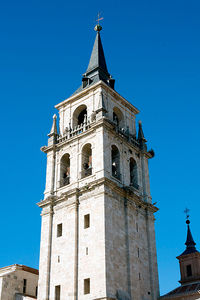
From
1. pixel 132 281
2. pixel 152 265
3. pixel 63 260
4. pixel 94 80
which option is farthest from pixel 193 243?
pixel 94 80

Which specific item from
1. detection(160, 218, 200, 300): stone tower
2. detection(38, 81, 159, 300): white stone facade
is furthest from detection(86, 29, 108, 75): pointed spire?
detection(160, 218, 200, 300): stone tower

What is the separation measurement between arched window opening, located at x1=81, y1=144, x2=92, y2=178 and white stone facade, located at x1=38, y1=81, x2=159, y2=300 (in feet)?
0.53

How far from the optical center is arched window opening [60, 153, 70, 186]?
145ft

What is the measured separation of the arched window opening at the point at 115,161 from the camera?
140 ft

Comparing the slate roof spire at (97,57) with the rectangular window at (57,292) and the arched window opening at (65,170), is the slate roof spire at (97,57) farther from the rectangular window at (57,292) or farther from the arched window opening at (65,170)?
the rectangular window at (57,292)

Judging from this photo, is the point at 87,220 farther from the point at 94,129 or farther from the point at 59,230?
the point at 94,129

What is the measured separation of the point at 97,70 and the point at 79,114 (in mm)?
6341

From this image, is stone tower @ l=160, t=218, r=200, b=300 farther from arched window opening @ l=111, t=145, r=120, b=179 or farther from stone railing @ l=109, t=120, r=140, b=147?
stone railing @ l=109, t=120, r=140, b=147

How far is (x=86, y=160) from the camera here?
4372 centimetres

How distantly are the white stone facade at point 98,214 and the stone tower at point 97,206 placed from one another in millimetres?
82

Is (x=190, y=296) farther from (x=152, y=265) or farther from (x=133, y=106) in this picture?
(x=133, y=106)

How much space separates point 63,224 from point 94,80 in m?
17.8

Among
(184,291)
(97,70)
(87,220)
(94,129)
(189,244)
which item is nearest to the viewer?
(184,291)

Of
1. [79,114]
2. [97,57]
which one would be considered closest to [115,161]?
[79,114]
